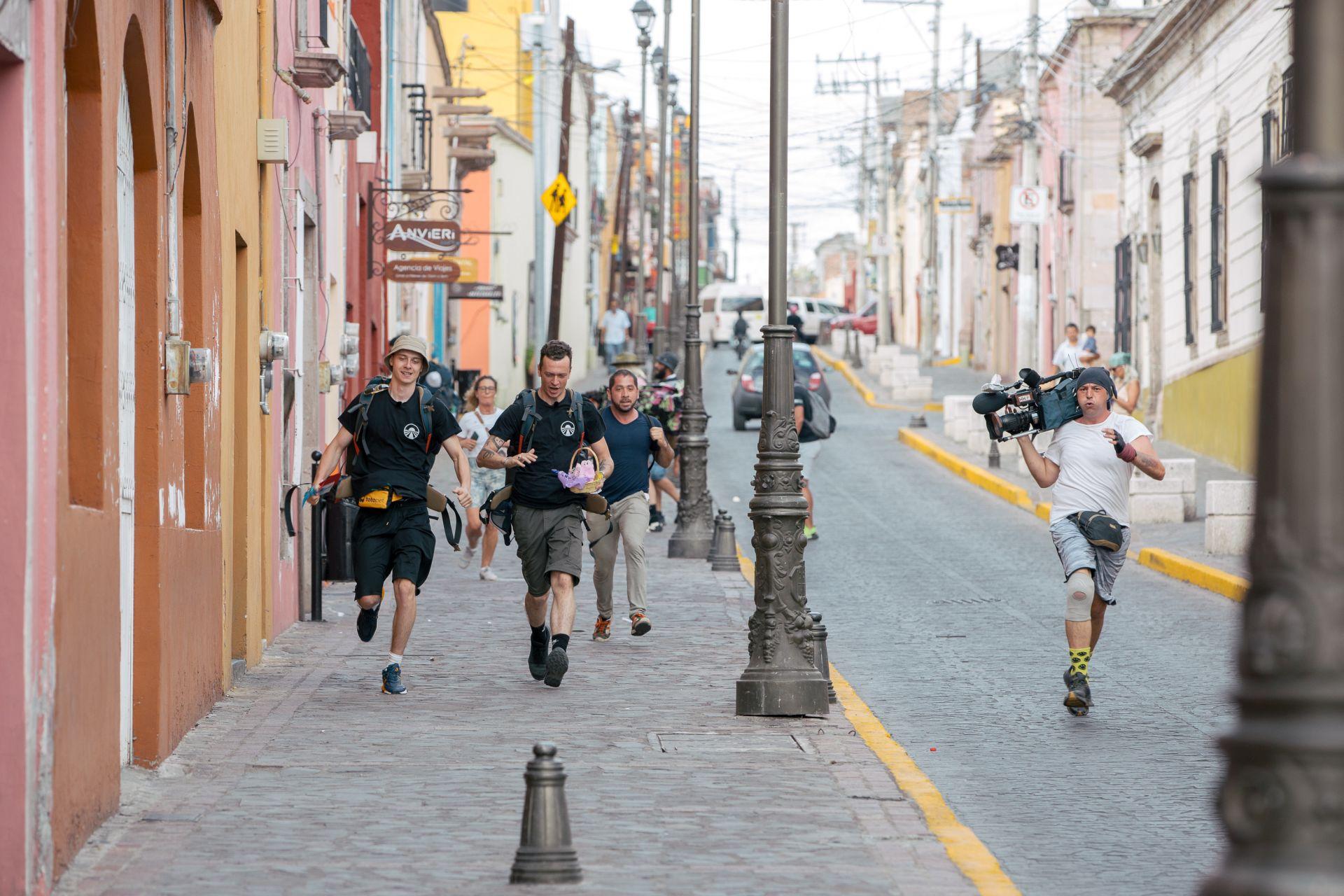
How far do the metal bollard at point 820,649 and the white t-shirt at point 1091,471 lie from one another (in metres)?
1.37

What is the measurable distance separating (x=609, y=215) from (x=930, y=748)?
81.6m

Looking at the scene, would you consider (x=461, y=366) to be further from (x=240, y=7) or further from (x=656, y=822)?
(x=656, y=822)

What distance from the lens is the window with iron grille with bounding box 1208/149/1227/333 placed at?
1087 inches

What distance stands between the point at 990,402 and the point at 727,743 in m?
2.40

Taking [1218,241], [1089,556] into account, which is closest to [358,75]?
[1089,556]

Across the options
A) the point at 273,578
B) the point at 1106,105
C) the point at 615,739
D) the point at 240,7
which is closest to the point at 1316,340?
the point at 615,739

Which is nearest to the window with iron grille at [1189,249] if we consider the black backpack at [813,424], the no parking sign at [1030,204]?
the no parking sign at [1030,204]

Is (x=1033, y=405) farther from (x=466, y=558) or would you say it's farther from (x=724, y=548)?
(x=466, y=558)

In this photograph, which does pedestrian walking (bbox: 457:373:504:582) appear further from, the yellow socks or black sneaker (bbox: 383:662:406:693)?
the yellow socks

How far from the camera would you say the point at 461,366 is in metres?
44.8

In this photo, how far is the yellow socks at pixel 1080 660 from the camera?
10227mm

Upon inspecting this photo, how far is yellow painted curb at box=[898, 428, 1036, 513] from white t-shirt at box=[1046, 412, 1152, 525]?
13.2 metres

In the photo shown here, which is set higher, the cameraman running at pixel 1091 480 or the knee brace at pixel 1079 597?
the cameraman running at pixel 1091 480

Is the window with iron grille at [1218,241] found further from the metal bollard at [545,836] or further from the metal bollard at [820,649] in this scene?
the metal bollard at [545,836]
